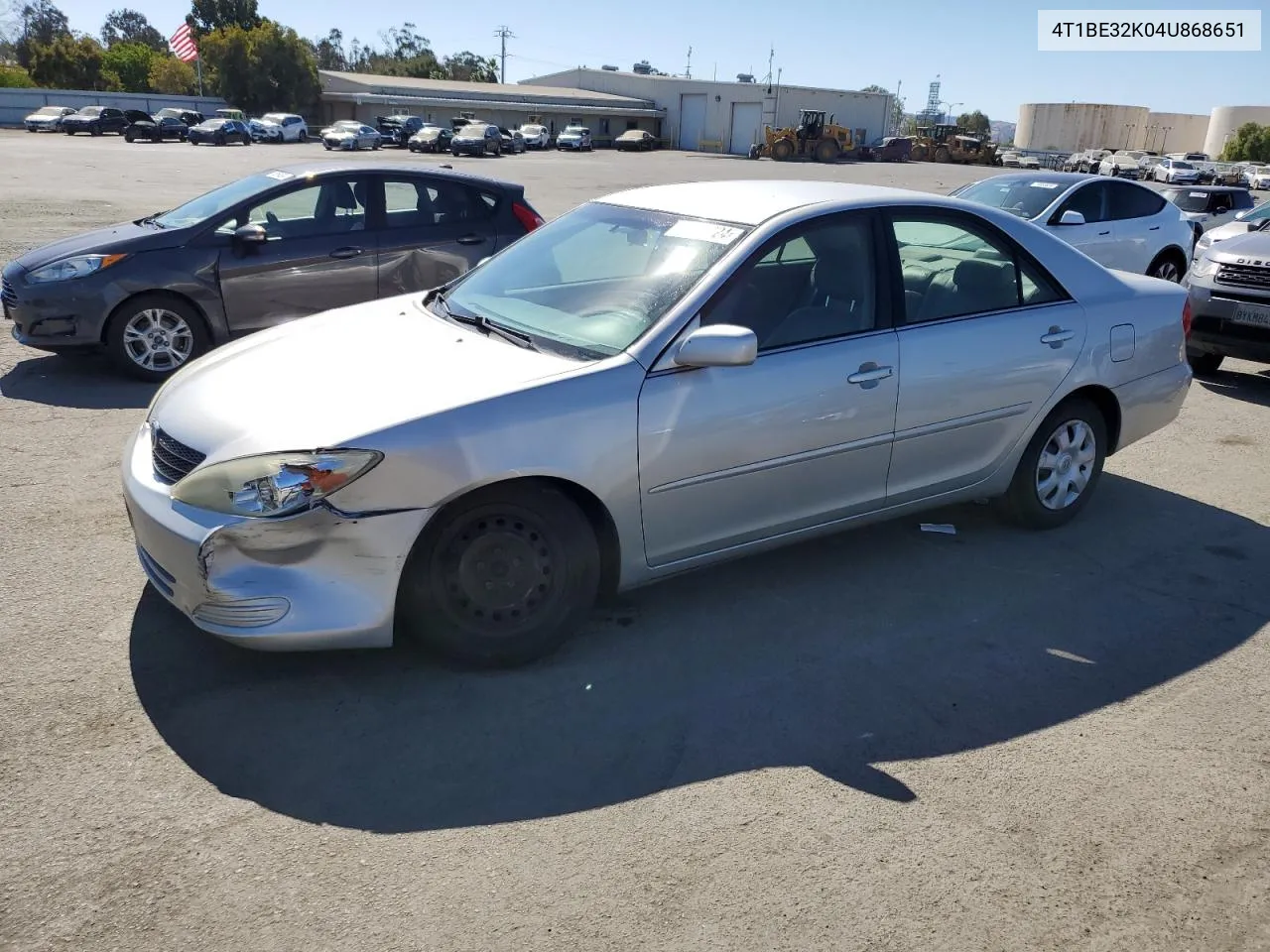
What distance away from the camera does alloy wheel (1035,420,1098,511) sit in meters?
5.04

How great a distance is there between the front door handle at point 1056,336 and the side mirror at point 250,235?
5.40 meters

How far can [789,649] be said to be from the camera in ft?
12.9

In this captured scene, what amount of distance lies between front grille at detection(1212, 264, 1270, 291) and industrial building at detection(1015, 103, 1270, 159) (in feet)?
335

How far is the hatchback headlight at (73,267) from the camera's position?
23.4 feet

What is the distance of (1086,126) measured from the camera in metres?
101

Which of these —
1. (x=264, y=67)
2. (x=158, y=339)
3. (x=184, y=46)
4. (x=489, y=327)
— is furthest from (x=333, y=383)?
(x=264, y=67)

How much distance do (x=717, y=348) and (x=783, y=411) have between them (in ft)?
1.61

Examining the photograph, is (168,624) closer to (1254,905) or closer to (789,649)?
(789,649)

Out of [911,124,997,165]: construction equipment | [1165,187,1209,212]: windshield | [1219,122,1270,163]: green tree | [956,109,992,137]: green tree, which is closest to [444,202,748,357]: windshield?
[1165,187,1209,212]: windshield

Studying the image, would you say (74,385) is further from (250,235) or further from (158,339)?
(250,235)

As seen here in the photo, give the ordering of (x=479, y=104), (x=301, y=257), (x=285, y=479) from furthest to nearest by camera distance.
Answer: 1. (x=479, y=104)
2. (x=301, y=257)
3. (x=285, y=479)

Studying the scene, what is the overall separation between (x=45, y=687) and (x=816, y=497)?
9.63ft

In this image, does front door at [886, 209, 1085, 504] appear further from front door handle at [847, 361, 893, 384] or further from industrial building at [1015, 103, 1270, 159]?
industrial building at [1015, 103, 1270, 159]

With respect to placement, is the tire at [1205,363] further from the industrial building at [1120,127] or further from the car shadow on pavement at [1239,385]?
the industrial building at [1120,127]
